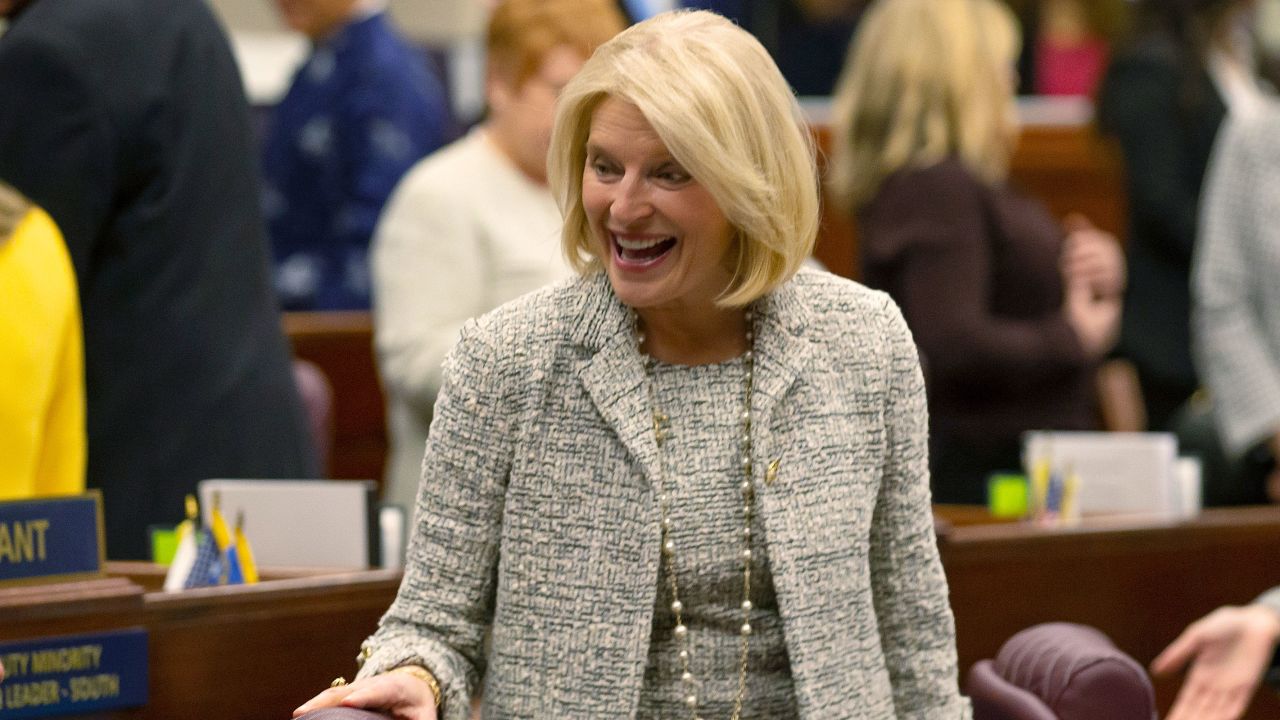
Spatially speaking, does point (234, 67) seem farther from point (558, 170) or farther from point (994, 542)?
point (994, 542)

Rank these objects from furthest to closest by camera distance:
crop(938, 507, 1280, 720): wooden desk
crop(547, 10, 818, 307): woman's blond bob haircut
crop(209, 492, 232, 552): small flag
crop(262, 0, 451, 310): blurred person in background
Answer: crop(262, 0, 451, 310): blurred person in background → crop(938, 507, 1280, 720): wooden desk → crop(209, 492, 232, 552): small flag → crop(547, 10, 818, 307): woman's blond bob haircut

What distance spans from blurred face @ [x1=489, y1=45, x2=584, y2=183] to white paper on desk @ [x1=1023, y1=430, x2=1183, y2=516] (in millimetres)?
1101

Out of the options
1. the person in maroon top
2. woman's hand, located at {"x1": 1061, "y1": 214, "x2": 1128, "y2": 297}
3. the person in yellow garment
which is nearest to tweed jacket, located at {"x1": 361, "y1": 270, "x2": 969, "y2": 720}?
the person in yellow garment

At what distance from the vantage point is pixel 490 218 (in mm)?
3645

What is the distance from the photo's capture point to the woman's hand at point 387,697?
6.45 feet

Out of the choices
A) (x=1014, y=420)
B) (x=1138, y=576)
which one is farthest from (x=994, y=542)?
(x=1014, y=420)

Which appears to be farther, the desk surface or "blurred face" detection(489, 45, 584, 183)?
"blurred face" detection(489, 45, 584, 183)

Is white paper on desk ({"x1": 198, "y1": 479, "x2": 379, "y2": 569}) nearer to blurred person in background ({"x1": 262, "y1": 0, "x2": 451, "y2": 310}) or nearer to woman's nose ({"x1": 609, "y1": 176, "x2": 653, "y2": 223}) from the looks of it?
woman's nose ({"x1": 609, "y1": 176, "x2": 653, "y2": 223})

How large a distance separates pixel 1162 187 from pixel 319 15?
2.49 metres

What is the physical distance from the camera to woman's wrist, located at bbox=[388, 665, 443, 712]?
2016 mm

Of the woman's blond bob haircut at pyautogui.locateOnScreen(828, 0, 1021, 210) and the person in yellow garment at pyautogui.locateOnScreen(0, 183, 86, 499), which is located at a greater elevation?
the woman's blond bob haircut at pyautogui.locateOnScreen(828, 0, 1021, 210)

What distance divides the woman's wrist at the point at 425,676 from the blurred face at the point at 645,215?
460 millimetres

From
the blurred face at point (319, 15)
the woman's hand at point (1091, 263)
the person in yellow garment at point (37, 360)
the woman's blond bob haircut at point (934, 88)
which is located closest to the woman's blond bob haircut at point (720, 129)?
the person in yellow garment at point (37, 360)

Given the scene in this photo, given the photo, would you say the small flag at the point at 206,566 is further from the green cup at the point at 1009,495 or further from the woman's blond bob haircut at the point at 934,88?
the woman's blond bob haircut at the point at 934,88
